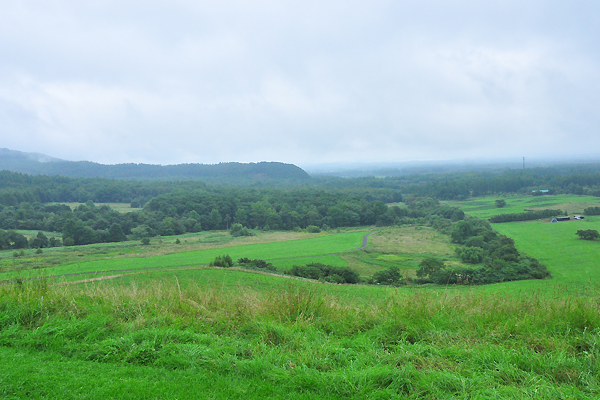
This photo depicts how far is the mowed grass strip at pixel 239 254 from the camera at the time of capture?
1232 inches

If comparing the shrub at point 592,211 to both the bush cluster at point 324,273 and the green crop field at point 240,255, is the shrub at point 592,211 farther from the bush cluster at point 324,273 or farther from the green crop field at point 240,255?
the bush cluster at point 324,273

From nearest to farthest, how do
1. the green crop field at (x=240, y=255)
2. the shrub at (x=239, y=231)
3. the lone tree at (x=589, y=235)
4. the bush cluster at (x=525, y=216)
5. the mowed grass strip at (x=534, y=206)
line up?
1. the green crop field at (x=240, y=255)
2. the lone tree at (x=589, y=235)
3. the bush cluster at (x=525, y=216)
4. the shrub at (x=239, y=231)
5. the mowed grass strip at (x=534, y=206)

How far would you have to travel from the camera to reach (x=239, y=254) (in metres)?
42.6

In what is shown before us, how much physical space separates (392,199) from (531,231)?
211ft

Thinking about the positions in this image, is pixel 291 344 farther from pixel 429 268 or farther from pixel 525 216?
pixel 525 216

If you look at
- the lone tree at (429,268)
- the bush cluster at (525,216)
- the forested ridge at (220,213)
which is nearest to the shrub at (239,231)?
the forested ridge at (220,213)

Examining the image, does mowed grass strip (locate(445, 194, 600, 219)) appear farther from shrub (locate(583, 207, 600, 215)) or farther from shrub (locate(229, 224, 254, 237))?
shrub (locate(229, 224, 254, 237))

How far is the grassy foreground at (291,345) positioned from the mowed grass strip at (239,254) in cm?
2357

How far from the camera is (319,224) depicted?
7706cm

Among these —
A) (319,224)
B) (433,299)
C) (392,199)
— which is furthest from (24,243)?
(392,199)

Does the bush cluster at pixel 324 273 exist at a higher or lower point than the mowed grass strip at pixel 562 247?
higher

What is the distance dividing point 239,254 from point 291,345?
38840 mm

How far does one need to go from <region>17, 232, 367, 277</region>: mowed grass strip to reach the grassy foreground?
928 inches

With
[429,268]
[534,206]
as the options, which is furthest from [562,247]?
[534,206]
